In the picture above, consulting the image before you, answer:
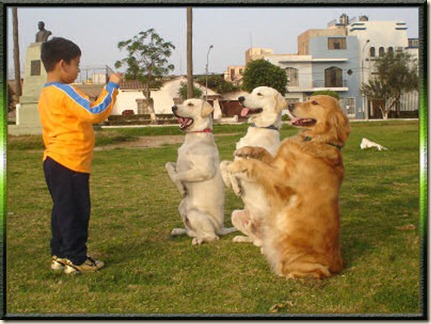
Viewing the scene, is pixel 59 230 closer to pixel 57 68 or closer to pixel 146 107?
Answer: pixel 57 68

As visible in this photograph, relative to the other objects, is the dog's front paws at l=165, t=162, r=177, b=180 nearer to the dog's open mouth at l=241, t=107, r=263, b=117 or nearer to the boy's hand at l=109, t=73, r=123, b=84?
the dog's open mouth at l=241, t=107, r=263, b=117

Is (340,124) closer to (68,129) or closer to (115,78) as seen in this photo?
(115,78)

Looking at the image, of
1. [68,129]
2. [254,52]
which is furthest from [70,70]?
[254,52]

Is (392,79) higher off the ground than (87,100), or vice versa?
(392,79)

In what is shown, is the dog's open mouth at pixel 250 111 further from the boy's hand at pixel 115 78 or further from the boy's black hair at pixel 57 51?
the boy's black hair at pixel 57 51

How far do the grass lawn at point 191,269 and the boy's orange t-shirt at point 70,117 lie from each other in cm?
118

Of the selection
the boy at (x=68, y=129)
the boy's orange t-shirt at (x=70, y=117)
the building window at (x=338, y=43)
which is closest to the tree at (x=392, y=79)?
the boy's orange t-shirt at (x=70, y=117)

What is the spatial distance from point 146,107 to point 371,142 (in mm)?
18002

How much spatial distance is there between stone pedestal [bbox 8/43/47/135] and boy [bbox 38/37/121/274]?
532 inches

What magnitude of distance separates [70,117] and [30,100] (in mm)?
14977

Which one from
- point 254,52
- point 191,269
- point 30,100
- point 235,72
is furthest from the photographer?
point 30,100

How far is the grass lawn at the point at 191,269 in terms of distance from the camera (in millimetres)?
3852

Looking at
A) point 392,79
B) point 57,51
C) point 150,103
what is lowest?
point 57,51

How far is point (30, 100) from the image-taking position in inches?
706
